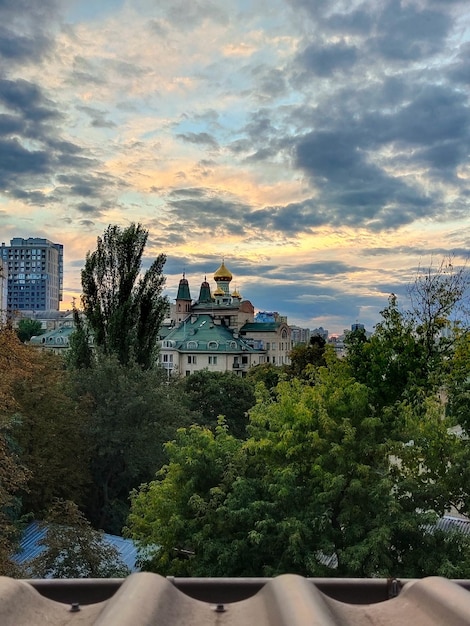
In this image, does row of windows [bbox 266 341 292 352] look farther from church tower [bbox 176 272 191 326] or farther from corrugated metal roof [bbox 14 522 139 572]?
corrugated metal roof [bbox 14 522 139 572]

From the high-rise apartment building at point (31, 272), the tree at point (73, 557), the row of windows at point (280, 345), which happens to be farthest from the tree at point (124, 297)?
the high-rise apartment building at point (31, 272)

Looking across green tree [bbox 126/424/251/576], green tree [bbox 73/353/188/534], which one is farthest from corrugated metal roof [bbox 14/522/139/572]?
green tree [bbox 73/353/188/534]

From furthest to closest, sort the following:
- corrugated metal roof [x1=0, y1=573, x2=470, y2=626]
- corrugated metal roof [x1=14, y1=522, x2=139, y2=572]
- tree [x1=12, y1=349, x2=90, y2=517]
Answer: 1. tree [x1=12, y1=349, x2=90, y2=517]
2. corrugated metal roof [x1=14, y1=522, x2=139, y2=572]
3. corrugated metal roof [x1=0, y1=573, x2=470, y2=626]

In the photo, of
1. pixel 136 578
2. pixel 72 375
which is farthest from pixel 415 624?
pixel 72 375

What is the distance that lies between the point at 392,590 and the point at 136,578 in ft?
3.02

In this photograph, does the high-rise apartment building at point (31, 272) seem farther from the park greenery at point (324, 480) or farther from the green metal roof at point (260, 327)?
the park greenery at point (324, 480)

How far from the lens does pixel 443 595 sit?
1.88m

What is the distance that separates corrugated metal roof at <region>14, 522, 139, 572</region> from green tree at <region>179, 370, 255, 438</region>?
490 inches

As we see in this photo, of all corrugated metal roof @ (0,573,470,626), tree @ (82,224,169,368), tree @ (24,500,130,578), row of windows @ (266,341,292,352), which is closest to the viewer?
corrugated metal roof @ (0,573,470,626)

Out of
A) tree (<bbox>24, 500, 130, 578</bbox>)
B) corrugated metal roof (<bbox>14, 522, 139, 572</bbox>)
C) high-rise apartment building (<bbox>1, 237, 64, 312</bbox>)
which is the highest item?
high-rise apartment building (<bbox>1, 237, 64, 312</bbox>)

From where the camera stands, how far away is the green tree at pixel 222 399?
29.5 m

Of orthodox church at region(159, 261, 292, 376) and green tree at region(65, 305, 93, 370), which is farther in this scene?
orthodox church at region(159, 261, 292, 376)

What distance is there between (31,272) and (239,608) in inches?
5469

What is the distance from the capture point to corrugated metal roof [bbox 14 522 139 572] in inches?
573
